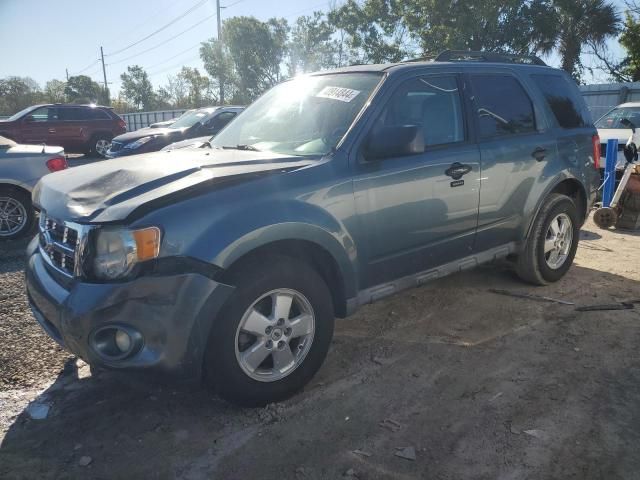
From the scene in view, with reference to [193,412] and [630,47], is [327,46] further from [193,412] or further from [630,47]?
[193,412]

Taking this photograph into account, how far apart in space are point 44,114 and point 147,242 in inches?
638

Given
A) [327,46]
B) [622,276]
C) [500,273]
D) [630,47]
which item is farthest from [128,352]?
[327,46]

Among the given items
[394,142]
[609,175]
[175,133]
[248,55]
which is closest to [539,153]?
[394,142]

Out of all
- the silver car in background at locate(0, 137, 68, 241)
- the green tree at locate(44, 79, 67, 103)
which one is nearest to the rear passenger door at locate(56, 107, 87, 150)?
the silver car in background at locate(0, 137, 68, 241)

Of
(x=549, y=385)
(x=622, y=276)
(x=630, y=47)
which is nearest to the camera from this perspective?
(x=549, y=385)

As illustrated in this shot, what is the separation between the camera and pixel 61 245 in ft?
8.79

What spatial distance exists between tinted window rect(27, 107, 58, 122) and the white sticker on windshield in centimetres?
1529

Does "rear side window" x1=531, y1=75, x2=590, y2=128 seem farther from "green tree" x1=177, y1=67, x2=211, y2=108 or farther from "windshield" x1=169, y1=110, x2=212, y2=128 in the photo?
"green tree" x1=177, y1=67, x2=211, y2=108

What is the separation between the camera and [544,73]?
4.69 meters

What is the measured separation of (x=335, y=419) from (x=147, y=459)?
38.4 inches

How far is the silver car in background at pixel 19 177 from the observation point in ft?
21.4

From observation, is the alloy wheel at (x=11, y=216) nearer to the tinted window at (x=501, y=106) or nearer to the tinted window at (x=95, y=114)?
the tinted window at (x=501, y=106)

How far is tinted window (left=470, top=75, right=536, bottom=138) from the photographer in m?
3.97

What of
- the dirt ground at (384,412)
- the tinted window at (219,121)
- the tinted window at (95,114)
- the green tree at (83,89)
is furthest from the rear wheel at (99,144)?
the green tree at (83,89)
